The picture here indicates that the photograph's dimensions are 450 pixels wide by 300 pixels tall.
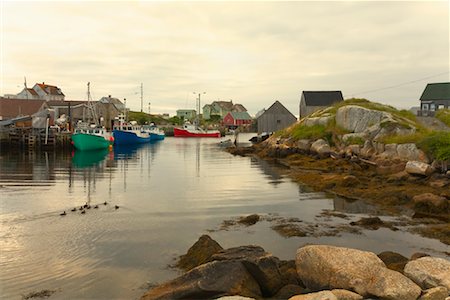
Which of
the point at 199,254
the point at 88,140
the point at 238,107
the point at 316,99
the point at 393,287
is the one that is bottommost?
the point at 199,254

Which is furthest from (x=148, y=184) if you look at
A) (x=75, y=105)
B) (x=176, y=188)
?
(x=75, y=105)

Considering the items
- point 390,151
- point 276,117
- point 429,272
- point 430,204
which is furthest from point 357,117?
point 276,117

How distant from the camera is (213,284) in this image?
7090 millimetres

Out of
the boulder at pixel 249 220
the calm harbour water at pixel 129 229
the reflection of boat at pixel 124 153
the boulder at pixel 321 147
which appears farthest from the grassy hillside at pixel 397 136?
the reflection of boat at pixel 124 153

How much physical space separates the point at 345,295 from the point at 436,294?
1.65 meters

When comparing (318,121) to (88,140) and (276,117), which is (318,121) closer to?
(88,140)

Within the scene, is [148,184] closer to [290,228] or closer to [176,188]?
[176,188]

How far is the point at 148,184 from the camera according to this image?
24641 mm

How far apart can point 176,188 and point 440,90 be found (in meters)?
55.3

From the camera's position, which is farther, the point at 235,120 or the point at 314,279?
the point at 235,120

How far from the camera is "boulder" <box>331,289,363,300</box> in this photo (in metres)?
6.52

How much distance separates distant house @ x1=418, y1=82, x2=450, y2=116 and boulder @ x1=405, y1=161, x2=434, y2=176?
4225 centimetres

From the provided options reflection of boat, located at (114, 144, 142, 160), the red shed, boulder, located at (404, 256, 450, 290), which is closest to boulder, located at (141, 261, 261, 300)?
boulder, located at (404, 256, 450, 290)

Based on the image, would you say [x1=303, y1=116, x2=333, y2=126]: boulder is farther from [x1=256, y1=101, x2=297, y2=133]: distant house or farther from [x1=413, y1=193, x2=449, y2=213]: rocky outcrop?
[x1=256, y1=101, x2=297, y2=133]: distant house
